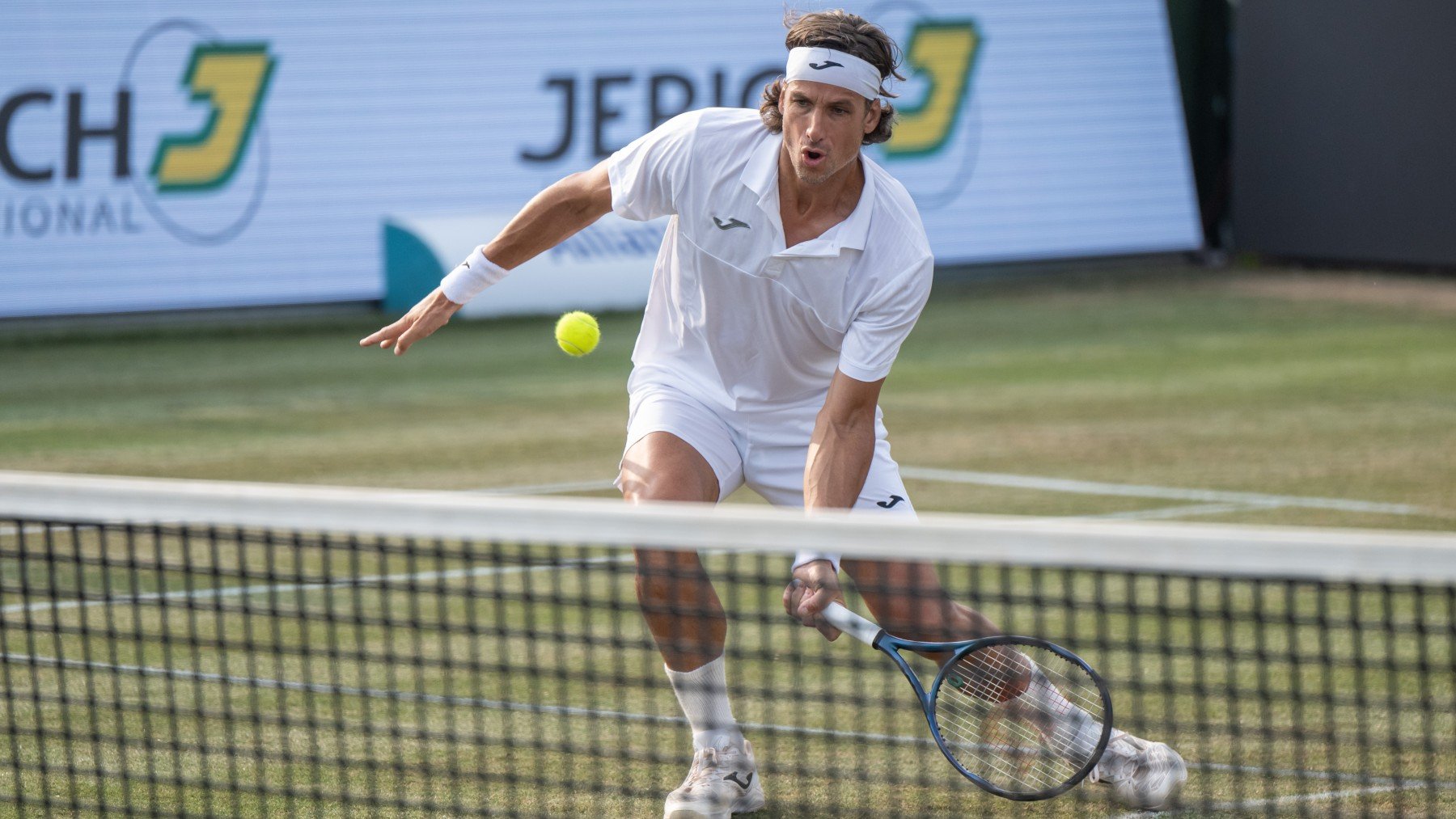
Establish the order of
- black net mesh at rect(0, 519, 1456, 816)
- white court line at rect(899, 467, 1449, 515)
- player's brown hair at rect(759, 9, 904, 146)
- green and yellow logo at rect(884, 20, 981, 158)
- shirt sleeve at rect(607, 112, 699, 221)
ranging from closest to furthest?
black net mesh at rect(0, 519, 1456, 816) → player's brown hair at rect(759, 9, 904, 146) → shirt sleeve at rect(607, 112, 699, 221) → white court line at rect(899, 467, 1449, 515) → green and yellow logo at rect(884, 20, 981, 158)

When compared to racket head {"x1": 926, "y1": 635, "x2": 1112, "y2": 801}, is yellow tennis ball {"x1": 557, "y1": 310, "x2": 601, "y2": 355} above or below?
above

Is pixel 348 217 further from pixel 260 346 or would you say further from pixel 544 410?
pixel 544 410

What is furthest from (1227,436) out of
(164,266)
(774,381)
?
(164,266)

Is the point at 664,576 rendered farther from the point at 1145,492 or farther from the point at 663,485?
the point at 1145,492

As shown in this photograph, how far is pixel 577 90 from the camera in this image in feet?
51.8

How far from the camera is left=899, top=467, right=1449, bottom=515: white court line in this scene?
305 inches

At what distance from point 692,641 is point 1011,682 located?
2.23 feet

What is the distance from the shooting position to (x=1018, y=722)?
3963 millimetres

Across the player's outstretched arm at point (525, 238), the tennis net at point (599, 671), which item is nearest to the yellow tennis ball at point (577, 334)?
the player's outstretched arm at point (525, 238)

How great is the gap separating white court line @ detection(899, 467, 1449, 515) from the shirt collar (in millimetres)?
4167

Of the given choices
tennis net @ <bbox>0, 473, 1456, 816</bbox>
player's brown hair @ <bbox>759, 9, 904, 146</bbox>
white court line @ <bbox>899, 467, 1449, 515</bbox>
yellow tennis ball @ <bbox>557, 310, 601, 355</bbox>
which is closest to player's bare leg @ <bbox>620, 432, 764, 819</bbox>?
tennis net @ <bbox>0, 473, 1456, 816</bbox>

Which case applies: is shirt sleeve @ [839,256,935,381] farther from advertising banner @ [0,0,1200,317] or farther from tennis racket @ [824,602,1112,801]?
advertising banner @ [0,0,1200,317]

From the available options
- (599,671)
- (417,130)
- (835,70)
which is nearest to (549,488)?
(599,671)

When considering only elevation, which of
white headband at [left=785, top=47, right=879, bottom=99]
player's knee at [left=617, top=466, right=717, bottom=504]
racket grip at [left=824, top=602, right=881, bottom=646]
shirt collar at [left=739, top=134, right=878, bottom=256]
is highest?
white headband at [left=785, top=47, right=879, bottom=99]
